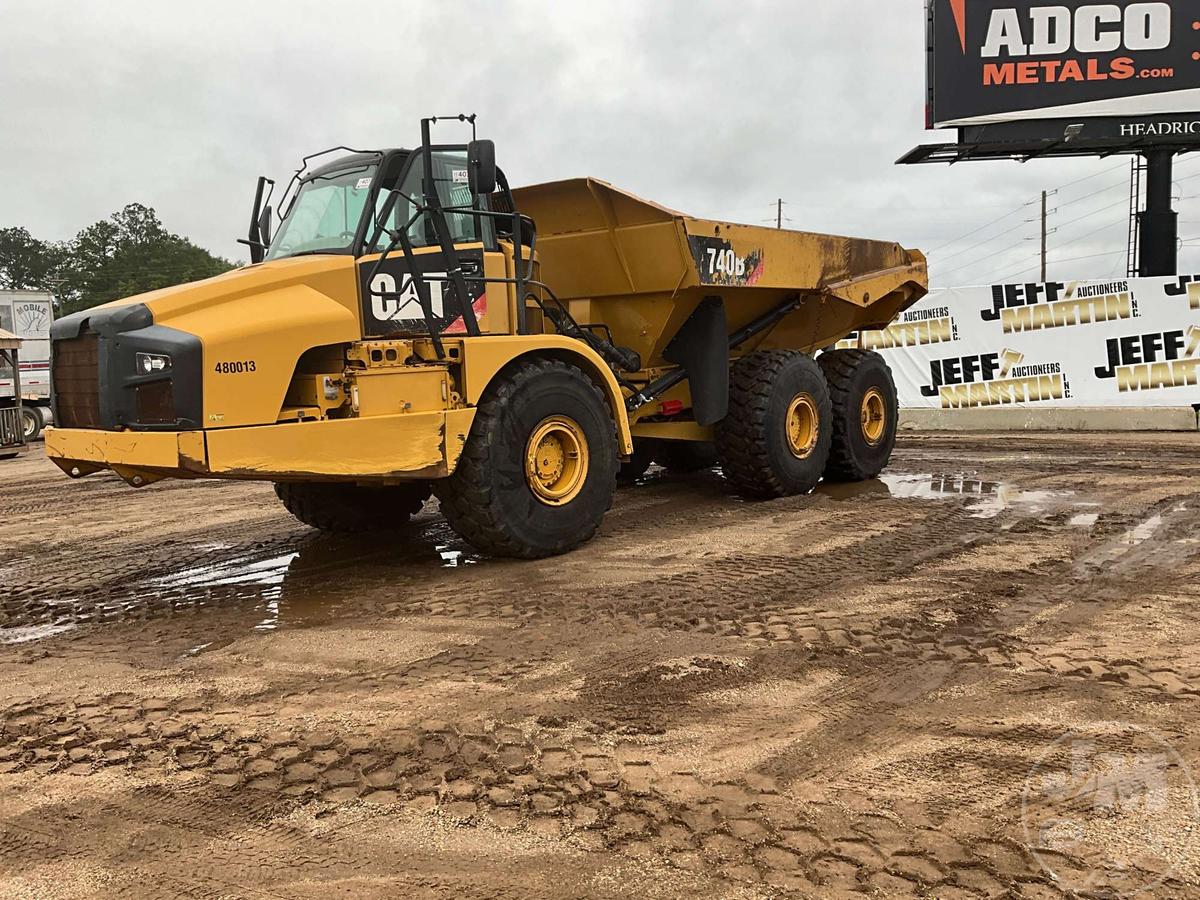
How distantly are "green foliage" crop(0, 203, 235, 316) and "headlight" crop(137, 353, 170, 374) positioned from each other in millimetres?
61537

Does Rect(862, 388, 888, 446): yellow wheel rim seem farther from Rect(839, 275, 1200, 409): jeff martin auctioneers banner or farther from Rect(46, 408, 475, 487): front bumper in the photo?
Rect(839, 275, 1200, 409): jeff martin auctioneers banner

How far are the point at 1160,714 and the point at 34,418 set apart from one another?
24.1m

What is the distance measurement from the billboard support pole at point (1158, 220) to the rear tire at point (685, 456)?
1185cm

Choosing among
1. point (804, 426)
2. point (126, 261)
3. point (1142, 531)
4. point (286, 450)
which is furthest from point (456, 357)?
point (126, 261)

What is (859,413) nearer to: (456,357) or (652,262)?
(652,262)

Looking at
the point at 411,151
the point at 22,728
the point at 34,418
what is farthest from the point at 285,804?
the point at 34,418

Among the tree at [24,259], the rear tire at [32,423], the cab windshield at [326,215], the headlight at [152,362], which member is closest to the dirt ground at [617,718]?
the headlight at [152,362]

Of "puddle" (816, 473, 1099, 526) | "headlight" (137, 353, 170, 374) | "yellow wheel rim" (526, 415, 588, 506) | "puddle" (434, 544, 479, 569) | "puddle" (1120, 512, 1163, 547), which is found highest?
"headlight" (137, 353, 170, 374)

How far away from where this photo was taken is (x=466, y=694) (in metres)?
3.93

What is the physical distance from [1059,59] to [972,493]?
1189 centimetres

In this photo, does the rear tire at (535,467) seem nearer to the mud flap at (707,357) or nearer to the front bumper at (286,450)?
the front bumper at (286,450)

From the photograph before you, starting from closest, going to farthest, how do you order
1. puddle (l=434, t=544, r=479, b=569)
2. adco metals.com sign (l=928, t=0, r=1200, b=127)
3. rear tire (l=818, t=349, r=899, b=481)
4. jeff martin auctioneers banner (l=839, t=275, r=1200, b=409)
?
puddle (l=434, t=544, r=479, b=569) < rear tire (l=818, t=349, r=899, b=481) < jeff martin auctioneers banner (l=839, t=275, r=1200, b=409) < adco metals.com sign (l=928, t=0, r=1200, b=127)

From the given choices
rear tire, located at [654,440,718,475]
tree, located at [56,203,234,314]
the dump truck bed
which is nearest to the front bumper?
the dump truck bed

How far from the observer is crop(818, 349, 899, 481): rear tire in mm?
9367
